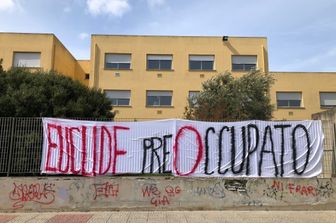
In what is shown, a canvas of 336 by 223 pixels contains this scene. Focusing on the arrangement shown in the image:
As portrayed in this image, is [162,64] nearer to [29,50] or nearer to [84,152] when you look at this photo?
[29,50]

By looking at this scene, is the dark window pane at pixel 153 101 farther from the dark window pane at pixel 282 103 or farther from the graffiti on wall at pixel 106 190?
the graffiti on wall at pixel 106 190

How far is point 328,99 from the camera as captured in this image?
3394 centimetres

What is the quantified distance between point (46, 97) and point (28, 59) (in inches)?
658

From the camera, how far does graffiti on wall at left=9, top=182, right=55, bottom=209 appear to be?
9469 mm

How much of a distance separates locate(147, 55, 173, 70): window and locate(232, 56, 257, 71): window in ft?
18.2

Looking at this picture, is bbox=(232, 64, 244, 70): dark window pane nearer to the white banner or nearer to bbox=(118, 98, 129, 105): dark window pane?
bbox=(118, 98, 129, 105): dark window pane

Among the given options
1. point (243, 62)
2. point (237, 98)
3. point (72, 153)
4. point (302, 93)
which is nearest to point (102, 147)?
point (72, 153)

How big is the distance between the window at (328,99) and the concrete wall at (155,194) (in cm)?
2602

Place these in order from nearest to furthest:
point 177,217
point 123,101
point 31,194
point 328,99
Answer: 1. point 177,217
2. point 31,194
3. point 123,101
4. point 328,99

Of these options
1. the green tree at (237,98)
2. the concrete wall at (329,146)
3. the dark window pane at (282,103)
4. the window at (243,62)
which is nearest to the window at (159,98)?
the green tree at (237,98)

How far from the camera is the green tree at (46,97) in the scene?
555 inches

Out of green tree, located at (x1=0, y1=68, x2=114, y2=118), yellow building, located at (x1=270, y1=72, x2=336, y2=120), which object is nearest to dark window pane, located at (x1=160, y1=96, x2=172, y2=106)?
yellow building, located at (x1=270, y1=72, x2=336, y2=120)

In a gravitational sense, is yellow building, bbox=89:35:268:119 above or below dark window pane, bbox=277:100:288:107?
above

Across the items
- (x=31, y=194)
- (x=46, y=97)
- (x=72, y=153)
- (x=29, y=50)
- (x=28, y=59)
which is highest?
(x=29, y=50)
